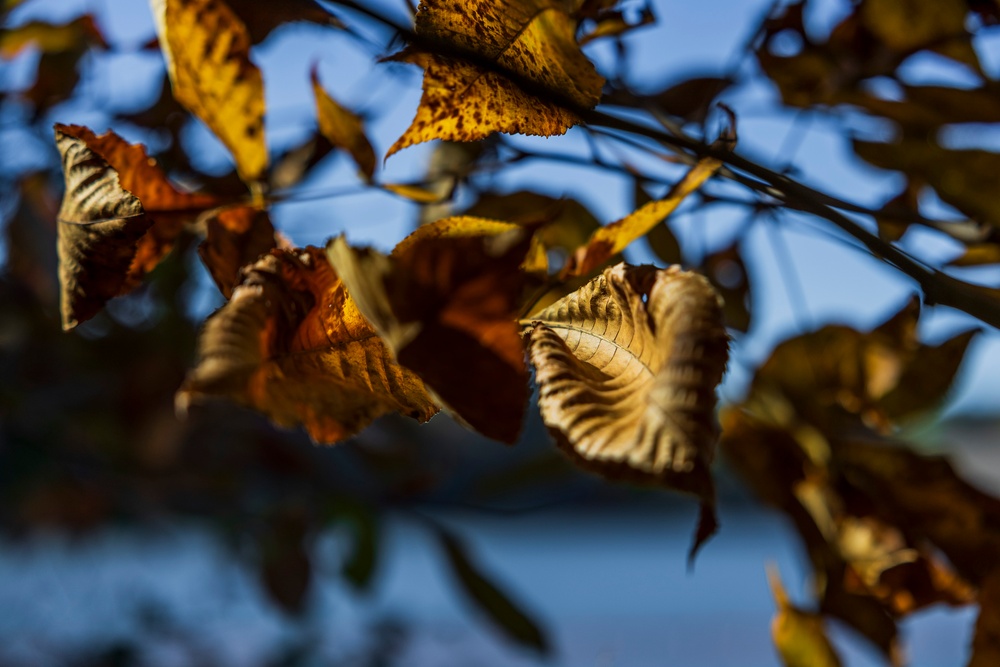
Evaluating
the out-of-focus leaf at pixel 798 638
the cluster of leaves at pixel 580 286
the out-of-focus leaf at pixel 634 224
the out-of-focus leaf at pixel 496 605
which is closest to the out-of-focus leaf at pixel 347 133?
the cluster of leaves at pixel 580 286

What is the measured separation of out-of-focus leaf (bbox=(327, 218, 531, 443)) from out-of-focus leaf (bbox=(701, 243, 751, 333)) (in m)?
0.26

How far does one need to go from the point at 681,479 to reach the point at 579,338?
0.06 meters

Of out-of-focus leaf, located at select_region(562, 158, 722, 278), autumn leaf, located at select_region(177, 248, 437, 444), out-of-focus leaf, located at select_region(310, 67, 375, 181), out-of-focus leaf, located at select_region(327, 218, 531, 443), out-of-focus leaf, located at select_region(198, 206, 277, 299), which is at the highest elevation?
out-of-focus leaf, located at select_region(562, 158, 722, 278)

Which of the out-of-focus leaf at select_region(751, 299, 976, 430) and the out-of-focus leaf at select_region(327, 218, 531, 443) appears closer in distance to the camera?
the out-of-focus leaf at select_region(327, 218, 531, 443)

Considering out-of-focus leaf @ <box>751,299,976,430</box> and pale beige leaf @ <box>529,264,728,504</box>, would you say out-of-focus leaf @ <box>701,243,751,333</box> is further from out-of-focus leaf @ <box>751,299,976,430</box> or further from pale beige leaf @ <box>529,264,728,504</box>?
pale beige leaf @ <box>529,264,728,504</box>

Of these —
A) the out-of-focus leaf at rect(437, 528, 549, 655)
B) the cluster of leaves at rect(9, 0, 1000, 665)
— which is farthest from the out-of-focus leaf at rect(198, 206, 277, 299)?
the out-of-focus leaf at rect(437, 528, 549, 655)

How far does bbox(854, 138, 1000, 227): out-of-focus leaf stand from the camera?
1.01 feet

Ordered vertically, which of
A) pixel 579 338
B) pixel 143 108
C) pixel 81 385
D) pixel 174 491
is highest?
pixel 579 338

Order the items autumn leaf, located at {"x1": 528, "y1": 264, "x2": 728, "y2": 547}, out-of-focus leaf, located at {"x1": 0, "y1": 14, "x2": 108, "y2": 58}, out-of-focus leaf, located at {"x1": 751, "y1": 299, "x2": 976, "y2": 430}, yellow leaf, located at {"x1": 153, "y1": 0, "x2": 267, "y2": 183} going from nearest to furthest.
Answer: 1. autumn leaf, located at {"x1": 528, "y1": 264, "x2": 728, "y2": 547}
2. yellow leaf, located at {"x1": 153, "y1": 0, "x2": 267, "y2": 183}
3. out-of-focus leaf, located at {"x1": 751, "y1": 299, "x2": 976, "y2": 430}
4. out-of-focus leaf, located at {"x1": 0, "y1": 14, "x2": 108, "y2": 58}

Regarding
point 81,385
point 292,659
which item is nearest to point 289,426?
point 81,385

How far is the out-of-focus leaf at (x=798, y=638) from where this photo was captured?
29cm

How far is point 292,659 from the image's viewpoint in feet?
4.99

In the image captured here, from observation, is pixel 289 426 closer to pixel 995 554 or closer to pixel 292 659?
pixel 995 554

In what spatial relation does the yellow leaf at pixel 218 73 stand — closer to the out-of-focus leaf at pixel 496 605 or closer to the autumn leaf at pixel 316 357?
the autumn leaf at pixel 316 357
